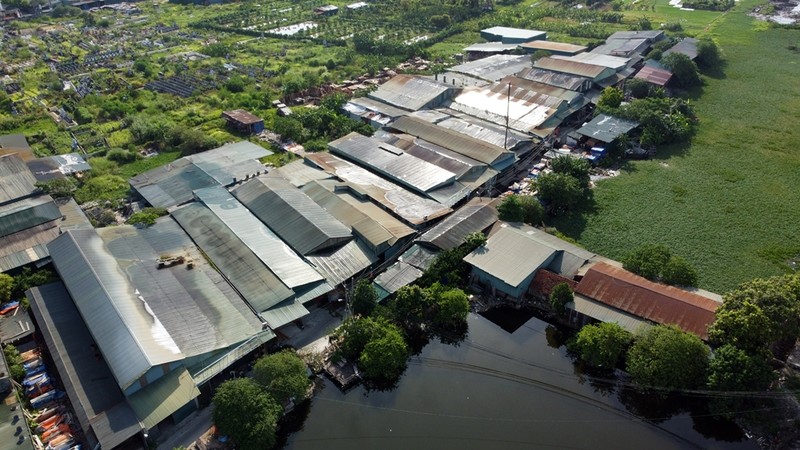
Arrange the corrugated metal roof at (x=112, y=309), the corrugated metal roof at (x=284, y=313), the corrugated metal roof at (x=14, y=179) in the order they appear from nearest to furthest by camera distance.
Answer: the corrugated metal roof at (x=112, y=309) < the corrugated metal roof at (x=284, y=313) < the corrugated metal roof at (x=14, y=179)

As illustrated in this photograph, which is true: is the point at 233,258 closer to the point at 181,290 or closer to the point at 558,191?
the point at 181,290

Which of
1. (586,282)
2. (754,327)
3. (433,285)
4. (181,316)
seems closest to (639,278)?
(586,282)

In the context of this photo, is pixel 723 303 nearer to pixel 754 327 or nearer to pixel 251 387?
pixel 754 327

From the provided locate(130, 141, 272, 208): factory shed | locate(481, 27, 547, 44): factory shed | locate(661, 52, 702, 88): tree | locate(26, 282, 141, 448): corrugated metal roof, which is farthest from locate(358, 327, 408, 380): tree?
locate(481, 27, 547, 44): factory shed

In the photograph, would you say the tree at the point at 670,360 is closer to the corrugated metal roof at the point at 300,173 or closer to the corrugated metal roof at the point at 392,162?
the corrugated metal roof at the point at 392,162

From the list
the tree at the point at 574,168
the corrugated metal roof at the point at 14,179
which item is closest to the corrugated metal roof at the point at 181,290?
the corrugated metal roof at the point at 14,179

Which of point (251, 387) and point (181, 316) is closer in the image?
point (251, 387)
